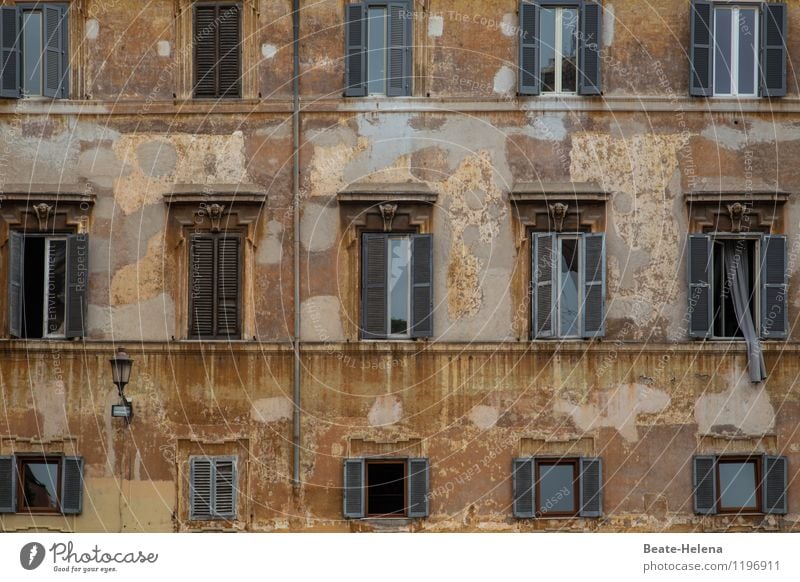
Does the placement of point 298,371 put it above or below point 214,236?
below

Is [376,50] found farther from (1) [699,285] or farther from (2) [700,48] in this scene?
(1) [699,285]

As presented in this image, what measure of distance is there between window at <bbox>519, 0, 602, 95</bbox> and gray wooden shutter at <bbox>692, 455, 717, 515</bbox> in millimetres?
5461

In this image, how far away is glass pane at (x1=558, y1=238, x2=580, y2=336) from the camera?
2573cm

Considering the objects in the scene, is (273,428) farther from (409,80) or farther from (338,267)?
(409,80)

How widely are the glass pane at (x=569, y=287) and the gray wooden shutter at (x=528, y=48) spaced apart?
Answer: 2260 millimetres

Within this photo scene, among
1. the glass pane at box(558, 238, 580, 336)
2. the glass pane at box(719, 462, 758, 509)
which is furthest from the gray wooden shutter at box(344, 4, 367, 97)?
the glass pane at box(719, 462, 758, 509)

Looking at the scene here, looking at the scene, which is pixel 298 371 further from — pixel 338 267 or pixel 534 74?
pixel 534 74

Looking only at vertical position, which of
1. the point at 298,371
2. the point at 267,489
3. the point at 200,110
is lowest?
the point at 267,489

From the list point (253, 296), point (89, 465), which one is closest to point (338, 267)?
point (253, 296)

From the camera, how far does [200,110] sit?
25938 mm

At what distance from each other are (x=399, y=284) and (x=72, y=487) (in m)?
5.47

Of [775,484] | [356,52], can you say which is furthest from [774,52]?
[775,484]

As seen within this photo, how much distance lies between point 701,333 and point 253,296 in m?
6.40
